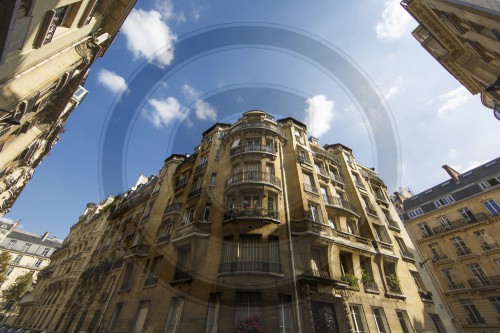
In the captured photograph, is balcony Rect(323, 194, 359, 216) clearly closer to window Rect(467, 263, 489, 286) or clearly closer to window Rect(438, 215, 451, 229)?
window Rect(467, 263, 489, 286)

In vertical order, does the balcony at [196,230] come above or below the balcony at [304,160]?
below

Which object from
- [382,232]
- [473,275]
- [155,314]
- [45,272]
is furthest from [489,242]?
[45,272]

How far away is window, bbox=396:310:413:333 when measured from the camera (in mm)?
13969

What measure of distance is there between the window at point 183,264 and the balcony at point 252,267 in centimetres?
313

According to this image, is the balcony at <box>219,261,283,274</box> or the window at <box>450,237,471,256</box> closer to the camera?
the balcony at <box>219,261,283,274</box>

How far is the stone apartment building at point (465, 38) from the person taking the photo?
35.3ft

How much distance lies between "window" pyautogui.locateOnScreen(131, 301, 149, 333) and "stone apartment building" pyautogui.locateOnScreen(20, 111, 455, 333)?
102 millimetres

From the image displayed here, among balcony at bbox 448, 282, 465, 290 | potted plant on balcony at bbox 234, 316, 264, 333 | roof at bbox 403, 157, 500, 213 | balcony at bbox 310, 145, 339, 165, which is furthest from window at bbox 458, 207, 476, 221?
potted plant on balcony at bbox 234, 316, 264, 333

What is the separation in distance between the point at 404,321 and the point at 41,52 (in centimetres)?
2602

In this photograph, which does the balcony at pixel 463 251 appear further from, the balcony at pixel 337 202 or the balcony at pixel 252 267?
the balcony at pixel 252 267

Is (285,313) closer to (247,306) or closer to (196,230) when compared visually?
(247,306)

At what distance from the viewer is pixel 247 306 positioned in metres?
11.6

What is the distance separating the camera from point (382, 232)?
19344mm

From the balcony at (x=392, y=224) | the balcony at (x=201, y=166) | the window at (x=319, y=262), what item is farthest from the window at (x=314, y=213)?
the balcony at (x=201, y=166)
